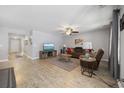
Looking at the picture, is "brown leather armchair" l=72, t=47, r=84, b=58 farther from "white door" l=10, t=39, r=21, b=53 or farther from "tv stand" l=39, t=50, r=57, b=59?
"white door" l=10, t=39, r=21, b=53

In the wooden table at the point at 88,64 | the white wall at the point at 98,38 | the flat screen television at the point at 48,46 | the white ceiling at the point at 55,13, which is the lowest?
the wooden table at the point at 88,64

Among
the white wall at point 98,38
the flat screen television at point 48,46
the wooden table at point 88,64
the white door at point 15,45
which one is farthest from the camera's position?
the white door at point 15,45

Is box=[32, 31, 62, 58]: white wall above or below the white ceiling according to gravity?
below

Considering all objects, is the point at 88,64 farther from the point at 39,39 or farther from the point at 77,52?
the point at 39,39

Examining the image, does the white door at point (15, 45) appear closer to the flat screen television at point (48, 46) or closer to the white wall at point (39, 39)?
the white wall at point (39, 39)

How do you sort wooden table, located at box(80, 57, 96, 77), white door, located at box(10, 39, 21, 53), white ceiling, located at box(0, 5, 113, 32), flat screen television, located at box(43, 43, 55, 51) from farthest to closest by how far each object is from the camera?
white door, located at box(10, 39, 21, 53), flat screen television, located at box(43, 43, 55, 51), wooden table, located at box(80, 57, 96, 77), white ceiling, located at box(0, 5, 113, 32)

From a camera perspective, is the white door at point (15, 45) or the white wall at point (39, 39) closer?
the white wall at point (39, 39)

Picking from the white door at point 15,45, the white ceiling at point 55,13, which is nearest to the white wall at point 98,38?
the white ceiling at point 55,13

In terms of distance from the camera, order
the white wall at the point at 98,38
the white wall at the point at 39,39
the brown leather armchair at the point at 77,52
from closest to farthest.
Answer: the white wall at the point at 98,38 < the white wall at the point at 39,39 < the brown leather armchair at the point at 77,52

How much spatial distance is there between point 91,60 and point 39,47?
13.8 ft

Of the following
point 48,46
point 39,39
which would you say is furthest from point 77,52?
point 39,39

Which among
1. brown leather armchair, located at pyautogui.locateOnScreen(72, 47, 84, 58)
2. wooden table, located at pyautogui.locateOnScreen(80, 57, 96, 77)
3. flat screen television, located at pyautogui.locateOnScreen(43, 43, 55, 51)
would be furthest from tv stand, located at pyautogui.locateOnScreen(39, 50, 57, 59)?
wooden table, located at pyautogui.locateOnScreen(80, 57, 96, 77)

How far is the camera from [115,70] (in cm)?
249
